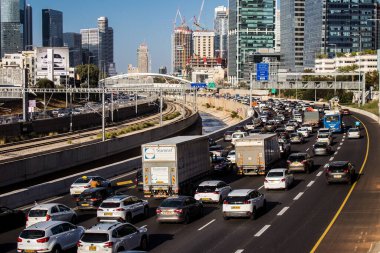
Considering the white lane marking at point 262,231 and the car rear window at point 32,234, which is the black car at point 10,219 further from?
the white lane marking at point 262,231

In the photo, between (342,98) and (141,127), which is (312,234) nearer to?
(141,127)

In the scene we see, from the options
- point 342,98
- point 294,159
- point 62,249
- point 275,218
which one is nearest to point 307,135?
point 294,159

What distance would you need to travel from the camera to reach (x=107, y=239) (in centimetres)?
2042

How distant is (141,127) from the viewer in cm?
10612

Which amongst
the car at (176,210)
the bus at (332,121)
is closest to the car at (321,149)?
the bus at (332,121)

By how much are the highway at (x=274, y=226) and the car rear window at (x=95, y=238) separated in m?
2.74

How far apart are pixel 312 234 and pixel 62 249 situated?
9.38 metres

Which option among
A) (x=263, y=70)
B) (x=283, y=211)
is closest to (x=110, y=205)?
(x=283, y=211)

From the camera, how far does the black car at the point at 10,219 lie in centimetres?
2745

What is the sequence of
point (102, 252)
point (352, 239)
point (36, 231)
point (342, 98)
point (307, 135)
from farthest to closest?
point (342, 98)
point (307, 135)
point (352, 239)
point (36, 231)
point (102, 252)

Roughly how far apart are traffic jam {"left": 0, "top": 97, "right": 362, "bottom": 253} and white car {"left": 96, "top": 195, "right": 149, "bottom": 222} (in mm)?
25

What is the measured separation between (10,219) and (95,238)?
8.68 m

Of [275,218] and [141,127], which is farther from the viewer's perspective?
[141,127]

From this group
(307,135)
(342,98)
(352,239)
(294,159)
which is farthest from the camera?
(342,98)
